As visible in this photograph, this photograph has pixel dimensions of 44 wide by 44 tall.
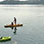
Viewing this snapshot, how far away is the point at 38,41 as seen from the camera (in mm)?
40812

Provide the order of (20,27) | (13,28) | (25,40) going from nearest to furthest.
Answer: (25,40)
(13,28)
(20,27)

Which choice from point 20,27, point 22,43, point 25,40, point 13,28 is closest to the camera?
point 22,43

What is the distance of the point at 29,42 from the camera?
39.6 metres

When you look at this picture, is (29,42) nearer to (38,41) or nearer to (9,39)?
(38,41)

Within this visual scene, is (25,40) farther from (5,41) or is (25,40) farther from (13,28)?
(13,28)

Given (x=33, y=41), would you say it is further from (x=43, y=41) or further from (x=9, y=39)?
(x=9, y=39)

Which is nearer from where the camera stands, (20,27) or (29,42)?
(29,42)

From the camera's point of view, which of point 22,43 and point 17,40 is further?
point 17,40

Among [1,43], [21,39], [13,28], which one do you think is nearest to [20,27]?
[13,28]

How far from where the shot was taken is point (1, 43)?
39219 millimetres

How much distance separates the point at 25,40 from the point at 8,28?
56.2 ft

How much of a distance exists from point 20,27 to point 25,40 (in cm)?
1919

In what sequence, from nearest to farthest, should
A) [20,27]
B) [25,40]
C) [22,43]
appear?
1. [22,43]
2. [25,40]
3. [20,27]

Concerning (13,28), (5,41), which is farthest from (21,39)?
(13,28)
